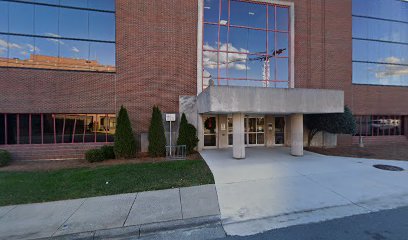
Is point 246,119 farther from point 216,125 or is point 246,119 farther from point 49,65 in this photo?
point 49,65

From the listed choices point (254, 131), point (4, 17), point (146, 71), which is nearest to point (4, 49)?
point (4, 17)

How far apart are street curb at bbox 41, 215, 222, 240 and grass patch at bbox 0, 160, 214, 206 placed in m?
2.06

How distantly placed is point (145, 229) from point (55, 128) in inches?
408

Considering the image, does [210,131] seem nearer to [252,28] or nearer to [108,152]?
[108,152]

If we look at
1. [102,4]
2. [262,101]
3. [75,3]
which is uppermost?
[102,4]

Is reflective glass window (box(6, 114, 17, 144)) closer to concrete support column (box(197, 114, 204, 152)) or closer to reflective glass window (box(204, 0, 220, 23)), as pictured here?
concrete support column (box(197, 114, 204, 152))

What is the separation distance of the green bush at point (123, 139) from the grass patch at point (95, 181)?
91.4 inches

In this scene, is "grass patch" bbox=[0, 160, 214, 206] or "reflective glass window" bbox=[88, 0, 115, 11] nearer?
"grass patch" bbox=[0, 160, 214, 206]

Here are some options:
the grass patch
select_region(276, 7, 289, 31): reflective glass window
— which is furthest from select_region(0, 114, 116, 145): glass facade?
select_region(276, 7, 289, 31): reflective glass window

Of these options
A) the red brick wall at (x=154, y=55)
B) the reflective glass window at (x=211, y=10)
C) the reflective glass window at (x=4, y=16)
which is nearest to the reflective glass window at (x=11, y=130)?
the reflective glass window at (x=4, y=16)

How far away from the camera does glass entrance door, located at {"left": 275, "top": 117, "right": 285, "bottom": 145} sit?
14.3 meters

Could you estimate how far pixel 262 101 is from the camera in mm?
8758

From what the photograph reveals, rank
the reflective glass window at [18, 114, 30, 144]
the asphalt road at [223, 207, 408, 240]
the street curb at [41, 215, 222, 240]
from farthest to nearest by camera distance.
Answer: the reflective glass window at [18, 114, 30, 144] → the street curb at [41, 215, 222, 240] → the asphalt road at [223, 207, 408, 240]

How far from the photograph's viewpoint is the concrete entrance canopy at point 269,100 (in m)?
8.42
